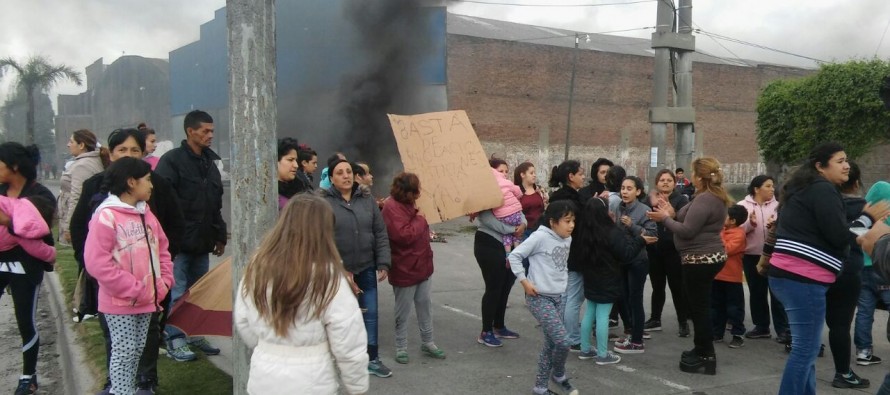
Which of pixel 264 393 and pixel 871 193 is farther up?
pixel 871 193

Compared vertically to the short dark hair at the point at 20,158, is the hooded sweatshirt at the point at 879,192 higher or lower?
lower

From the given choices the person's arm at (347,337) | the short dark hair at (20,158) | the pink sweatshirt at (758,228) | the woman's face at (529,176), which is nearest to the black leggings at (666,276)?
the pink sweatshirt at (758,228)

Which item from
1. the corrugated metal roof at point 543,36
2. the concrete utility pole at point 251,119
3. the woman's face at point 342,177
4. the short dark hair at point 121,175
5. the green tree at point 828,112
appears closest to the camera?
the concrete utility pole at point 251,119

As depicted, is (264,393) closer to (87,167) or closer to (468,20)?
(87,167)

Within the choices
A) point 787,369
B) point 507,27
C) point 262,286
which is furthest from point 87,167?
point 507,27

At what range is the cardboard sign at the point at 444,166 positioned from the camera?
222 inches

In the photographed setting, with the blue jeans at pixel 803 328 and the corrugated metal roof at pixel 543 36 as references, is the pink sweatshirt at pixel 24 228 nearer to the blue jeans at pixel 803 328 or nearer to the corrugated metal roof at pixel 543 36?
the blue jeans at pixel 803 328

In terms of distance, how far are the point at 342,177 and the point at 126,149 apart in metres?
1.47

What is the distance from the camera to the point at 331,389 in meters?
2.66

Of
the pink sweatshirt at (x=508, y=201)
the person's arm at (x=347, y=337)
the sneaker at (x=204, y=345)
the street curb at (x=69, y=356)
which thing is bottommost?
the street curb at (x=69, y=356)

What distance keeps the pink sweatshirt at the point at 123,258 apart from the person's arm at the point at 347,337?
5.20ft

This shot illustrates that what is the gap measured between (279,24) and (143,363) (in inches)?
503

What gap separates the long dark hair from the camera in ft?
13.9

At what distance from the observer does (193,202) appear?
5078 millimetres
